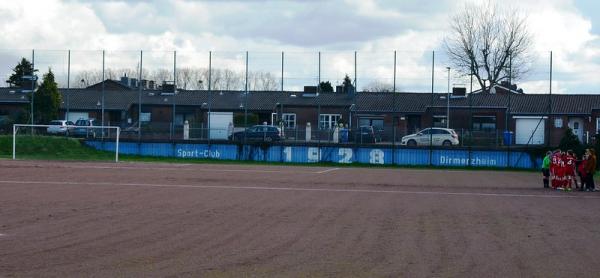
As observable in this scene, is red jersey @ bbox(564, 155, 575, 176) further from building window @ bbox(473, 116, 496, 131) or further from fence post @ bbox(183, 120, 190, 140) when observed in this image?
fence post @ bbox(183, 120, 190, 140)

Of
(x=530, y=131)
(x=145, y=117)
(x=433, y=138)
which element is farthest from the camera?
(x=145, y=117)

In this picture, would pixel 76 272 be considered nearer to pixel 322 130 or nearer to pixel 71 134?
pixel 322 130

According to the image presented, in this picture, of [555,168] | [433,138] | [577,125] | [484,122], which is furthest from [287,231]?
[577,125]

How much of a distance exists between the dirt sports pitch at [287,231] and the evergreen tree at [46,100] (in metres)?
31.4

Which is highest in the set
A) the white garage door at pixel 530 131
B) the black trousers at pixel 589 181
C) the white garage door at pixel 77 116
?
the white garage door at pixel 77 116

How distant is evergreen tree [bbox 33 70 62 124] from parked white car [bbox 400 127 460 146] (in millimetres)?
24800

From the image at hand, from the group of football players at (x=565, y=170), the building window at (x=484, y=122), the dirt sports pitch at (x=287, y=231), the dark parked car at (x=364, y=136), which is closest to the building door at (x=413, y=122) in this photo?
the building window at (x=484, y=122)

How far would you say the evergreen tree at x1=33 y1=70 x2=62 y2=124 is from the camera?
59.3 metres

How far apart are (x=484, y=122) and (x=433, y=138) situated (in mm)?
7648

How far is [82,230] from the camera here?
51.6 feet

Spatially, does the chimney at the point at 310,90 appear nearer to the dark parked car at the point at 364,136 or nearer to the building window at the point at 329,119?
the building window at the point at 329,119

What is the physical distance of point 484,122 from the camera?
61.4 meters

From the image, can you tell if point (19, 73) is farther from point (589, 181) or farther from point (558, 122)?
point (589, 181)

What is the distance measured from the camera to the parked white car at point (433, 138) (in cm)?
5456
